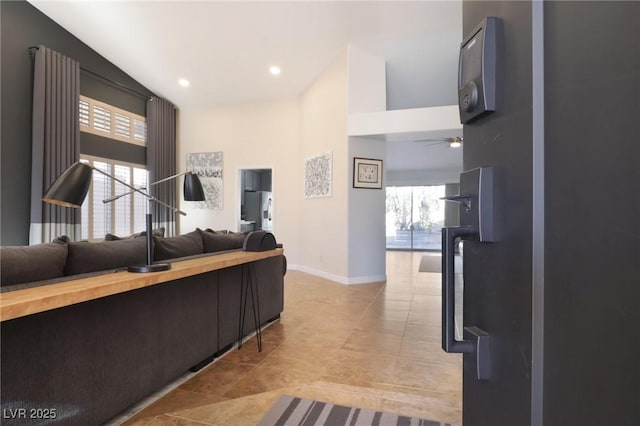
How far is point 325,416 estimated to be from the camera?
69.9 inches

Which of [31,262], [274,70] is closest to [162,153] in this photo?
[274,70]

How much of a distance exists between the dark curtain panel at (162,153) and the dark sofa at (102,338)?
17.4ft

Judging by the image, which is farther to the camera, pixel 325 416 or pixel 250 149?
pixel 250 149

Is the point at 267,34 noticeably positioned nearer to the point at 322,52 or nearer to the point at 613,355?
the point at 322,52

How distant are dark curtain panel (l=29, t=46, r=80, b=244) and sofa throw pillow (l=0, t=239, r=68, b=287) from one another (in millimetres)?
4151

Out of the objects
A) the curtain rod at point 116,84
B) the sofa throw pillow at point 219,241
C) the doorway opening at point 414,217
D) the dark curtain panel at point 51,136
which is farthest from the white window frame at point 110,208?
the doorway opening at point 414,217

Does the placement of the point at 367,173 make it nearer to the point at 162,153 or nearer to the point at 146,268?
the point at 146,268

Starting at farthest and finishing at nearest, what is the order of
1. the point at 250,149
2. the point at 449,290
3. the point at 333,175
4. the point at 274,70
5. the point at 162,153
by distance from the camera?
the point at 162,153 < the point at 250,149 < the point at 274,70 < the point at 333,175 < the point at 449,290

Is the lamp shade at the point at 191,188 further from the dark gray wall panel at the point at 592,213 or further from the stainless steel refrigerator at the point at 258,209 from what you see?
the stainless steel refrigerator at the point at 258,209

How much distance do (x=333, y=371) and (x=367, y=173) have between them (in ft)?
11.4

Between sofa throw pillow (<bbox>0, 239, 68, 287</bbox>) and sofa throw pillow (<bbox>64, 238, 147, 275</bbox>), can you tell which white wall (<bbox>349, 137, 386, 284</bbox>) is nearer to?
sofa throw pillow (<bbox>64, 238, 147, 275</bbox>)

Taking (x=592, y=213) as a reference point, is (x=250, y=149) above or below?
above

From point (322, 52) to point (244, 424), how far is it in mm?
4944

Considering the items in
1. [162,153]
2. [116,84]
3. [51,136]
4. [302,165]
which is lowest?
[302,165]
